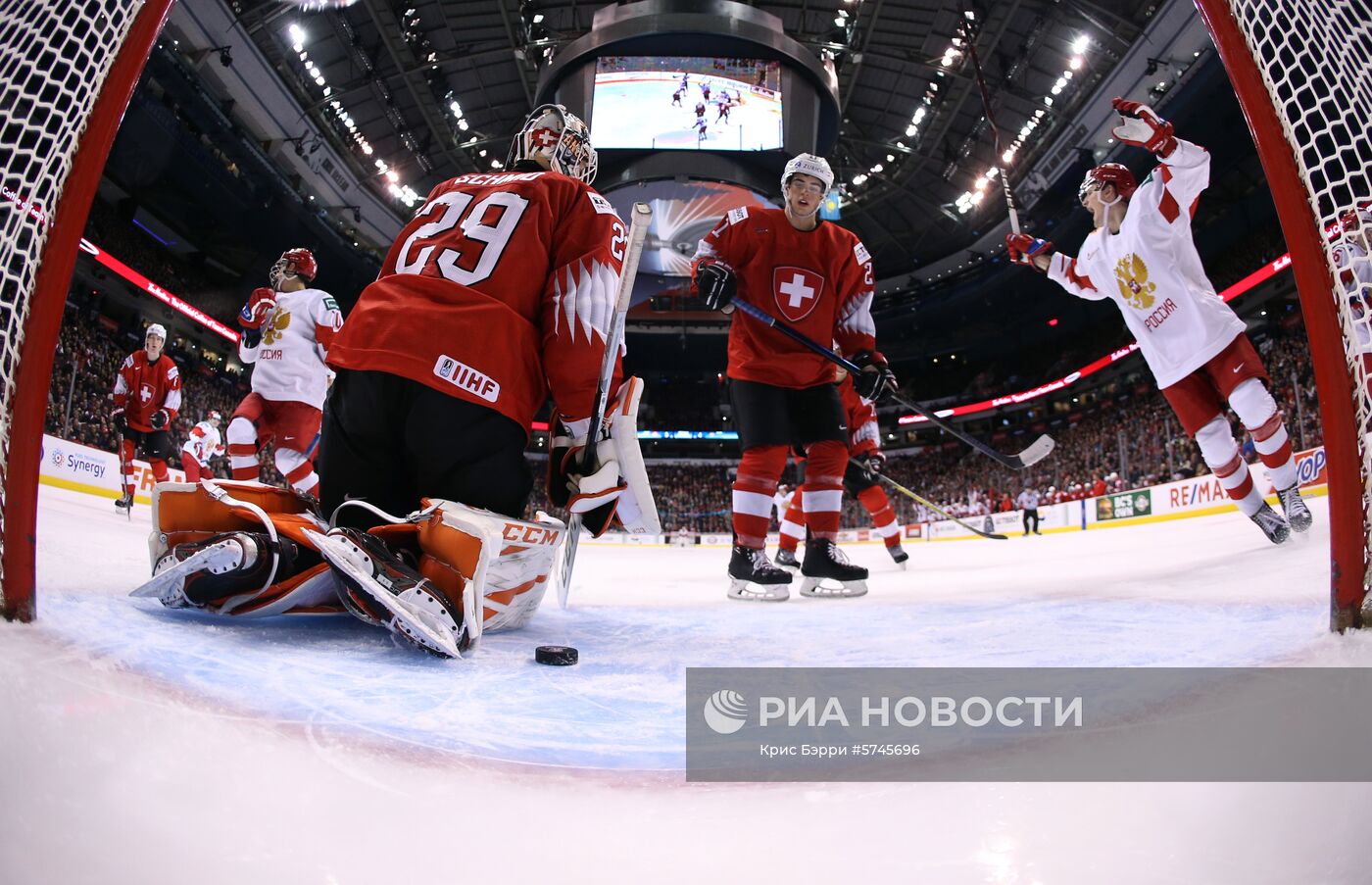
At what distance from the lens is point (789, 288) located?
3064 mm

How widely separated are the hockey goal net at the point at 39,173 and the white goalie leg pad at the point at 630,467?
3.13 feet

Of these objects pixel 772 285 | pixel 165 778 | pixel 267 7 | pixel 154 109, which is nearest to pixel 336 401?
pixel 165 778

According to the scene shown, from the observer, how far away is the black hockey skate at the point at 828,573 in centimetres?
281

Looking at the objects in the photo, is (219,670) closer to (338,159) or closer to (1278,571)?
(1278,571)

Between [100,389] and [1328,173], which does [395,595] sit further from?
[100,389]

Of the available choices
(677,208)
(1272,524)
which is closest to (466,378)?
(1272,524)

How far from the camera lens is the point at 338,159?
56.1ft

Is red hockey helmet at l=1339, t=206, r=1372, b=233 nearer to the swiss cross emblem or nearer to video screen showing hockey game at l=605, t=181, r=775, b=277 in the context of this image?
the swiss cross emblem

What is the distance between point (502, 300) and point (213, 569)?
30.4 inches

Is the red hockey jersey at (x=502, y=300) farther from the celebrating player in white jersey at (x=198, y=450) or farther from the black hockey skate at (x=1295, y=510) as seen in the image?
the celebrating player in white jersey at (x=198, y=450)

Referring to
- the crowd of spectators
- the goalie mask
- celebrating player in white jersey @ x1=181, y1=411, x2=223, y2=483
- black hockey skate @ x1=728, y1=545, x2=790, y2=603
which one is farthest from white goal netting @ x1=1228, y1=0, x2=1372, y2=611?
the crowd of spectators

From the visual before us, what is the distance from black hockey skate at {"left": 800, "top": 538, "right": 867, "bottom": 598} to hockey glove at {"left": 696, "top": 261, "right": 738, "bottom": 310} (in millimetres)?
1040

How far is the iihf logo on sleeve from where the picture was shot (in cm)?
85

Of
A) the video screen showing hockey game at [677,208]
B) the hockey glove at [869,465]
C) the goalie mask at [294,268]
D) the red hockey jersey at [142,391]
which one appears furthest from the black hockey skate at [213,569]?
the video screen showing hockey game at [677,208]
